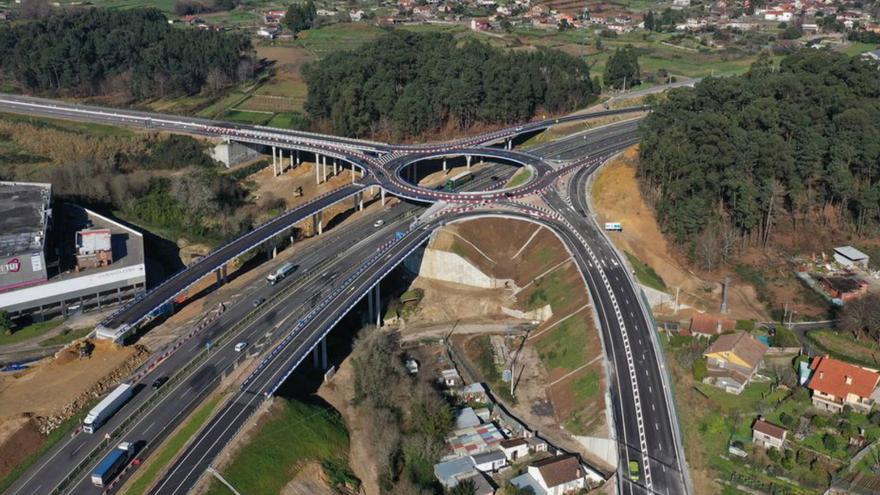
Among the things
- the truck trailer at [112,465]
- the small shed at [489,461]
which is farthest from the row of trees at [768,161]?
the truck trailer at [112,465]

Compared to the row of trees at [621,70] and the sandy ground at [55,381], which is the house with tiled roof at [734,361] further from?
the row of trees at [621,70]

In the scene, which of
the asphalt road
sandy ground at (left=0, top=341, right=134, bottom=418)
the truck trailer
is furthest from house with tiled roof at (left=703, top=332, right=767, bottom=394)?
sandy ground at (left=0, top=341, right=134, bottom=418)

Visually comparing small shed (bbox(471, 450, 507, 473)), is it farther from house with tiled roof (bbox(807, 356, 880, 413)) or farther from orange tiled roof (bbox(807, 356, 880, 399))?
orange tiled roof (bbox(807, 356, 880, 399))

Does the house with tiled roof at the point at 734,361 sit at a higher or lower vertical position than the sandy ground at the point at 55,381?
higher

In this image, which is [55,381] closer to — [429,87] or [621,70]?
[429,87]

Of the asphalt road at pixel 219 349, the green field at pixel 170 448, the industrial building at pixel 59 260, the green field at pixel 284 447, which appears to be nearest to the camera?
the green field at pixel 170 448

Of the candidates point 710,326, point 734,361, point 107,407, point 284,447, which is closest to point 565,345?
point 710,326
